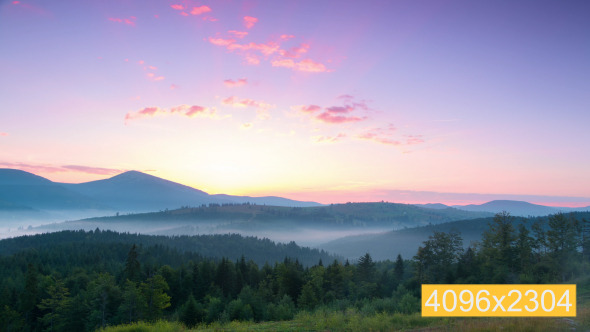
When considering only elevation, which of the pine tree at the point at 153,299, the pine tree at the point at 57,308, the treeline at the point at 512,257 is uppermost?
the treeline at the point at 512,257

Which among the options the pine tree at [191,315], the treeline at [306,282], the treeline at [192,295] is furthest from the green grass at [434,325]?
the pine tree at [191,315]

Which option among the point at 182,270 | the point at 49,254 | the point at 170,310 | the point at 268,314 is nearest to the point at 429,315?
the point at 268,314

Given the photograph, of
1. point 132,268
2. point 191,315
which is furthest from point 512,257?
point 132,268

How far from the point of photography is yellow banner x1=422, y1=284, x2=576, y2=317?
2038 centimetres

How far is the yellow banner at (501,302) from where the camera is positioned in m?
20.4

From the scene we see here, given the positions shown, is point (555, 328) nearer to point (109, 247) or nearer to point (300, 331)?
point (300, 331)

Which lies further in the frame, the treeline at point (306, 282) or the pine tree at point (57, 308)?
the pine tree at point (57, 308)

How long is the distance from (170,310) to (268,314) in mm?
40581

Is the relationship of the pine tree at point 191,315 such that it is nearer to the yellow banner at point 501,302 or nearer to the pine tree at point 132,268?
the pine tree at point 132,268

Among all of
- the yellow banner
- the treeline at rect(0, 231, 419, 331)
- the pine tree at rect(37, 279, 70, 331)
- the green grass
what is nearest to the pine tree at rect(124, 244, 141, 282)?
the treeline at rect(0, 231, 419, 331)

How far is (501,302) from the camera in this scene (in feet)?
73.9

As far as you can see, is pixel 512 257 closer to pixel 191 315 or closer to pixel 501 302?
pixel 501 302

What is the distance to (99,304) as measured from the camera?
68438 millimetres

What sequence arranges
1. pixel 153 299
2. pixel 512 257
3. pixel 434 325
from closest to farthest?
pixel 434 325 < pixel 512 257 < pixel 153 299
